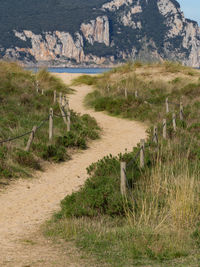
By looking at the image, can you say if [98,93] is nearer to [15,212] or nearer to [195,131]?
[195,131]

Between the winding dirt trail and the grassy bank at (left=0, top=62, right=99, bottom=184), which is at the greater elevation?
the grassy bank at (left=0, top=62, right=99, bottom=184)

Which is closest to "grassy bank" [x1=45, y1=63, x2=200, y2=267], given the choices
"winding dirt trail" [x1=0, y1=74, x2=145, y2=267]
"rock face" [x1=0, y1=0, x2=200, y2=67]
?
"winding dirt trail" [x1=0, y1=74, x2=145, y2=267]

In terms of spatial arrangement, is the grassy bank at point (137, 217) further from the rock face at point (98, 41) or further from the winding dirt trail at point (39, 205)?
the rock face at point (98, 41)

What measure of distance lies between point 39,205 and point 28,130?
19.6ft

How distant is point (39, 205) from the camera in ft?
28.9

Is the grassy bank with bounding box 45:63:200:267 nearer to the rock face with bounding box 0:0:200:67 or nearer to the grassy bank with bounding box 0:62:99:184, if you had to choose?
the grassy bank with bounding box 0:62:99:184

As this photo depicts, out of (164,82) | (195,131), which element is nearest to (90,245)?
(195,131)

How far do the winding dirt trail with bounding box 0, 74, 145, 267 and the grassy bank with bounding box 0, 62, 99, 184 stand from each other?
14.6 inches

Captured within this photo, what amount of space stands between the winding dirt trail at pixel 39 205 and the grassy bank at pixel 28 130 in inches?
14.6

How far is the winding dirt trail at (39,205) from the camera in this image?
595cm

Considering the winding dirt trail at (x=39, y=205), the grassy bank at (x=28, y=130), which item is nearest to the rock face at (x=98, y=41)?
the grassy bank at (x=28, y=130)

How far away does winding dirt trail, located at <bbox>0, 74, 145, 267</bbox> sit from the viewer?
19.5ft

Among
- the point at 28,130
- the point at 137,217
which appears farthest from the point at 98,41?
the point at 137,217

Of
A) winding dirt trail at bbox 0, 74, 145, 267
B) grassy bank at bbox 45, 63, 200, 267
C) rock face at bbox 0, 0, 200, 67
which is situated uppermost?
rock face at bbox 0, 0, 200, 67
